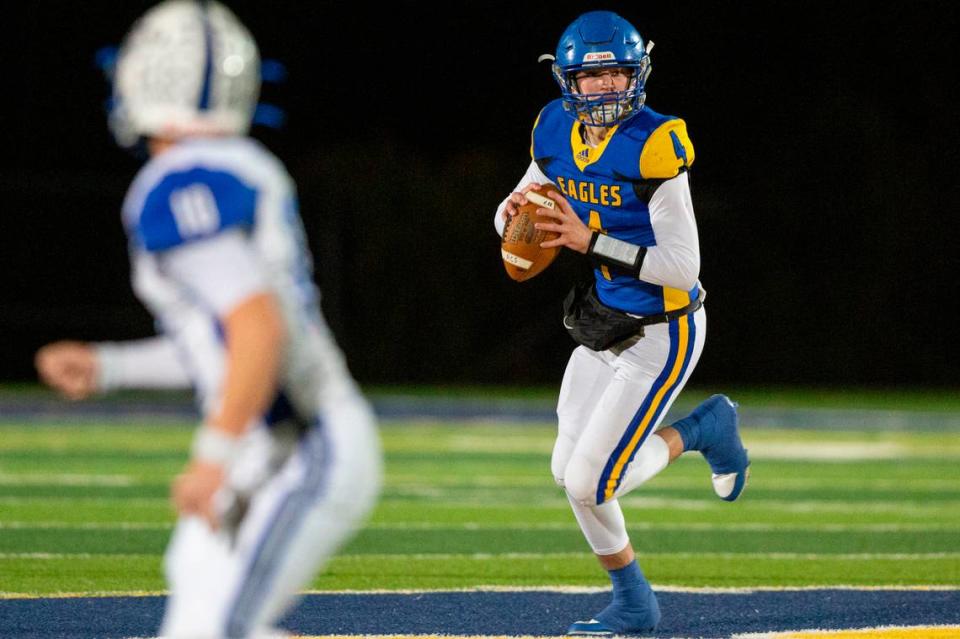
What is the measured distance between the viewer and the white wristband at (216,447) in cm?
281

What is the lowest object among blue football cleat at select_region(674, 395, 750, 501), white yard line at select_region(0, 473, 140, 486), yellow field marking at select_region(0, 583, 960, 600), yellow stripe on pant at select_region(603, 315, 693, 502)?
white yard line at select_region(0, 473, 140, 486)

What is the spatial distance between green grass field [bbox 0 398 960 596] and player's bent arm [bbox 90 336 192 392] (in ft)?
10.0

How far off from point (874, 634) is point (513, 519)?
12.3ft

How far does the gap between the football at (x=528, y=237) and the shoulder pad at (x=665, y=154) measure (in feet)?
1.17

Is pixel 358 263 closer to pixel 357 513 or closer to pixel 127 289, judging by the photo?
pixel 127 289

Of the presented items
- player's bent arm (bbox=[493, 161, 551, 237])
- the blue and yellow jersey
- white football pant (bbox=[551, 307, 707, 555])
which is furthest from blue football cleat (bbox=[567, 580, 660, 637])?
player's bent arm (bbox=[493, 161, 551, 237])

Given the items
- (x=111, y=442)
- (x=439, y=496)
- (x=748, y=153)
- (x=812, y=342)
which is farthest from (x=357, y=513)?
(x=748, y=153)

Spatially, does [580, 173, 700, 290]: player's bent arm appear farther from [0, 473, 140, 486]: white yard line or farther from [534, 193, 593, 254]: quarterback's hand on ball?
[0, 473, 140, 486]: white yard line

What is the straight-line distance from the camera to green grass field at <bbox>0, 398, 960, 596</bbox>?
22.1ft

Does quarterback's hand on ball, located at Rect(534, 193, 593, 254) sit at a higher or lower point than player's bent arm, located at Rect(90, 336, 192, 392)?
lower

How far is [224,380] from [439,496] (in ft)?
23.0

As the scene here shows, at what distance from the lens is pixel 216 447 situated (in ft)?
9.25

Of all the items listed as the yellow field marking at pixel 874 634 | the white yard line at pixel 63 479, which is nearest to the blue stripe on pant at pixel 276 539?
the yellow field marking at pixel 874 634

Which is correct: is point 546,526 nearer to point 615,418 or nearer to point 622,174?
point 615,418
